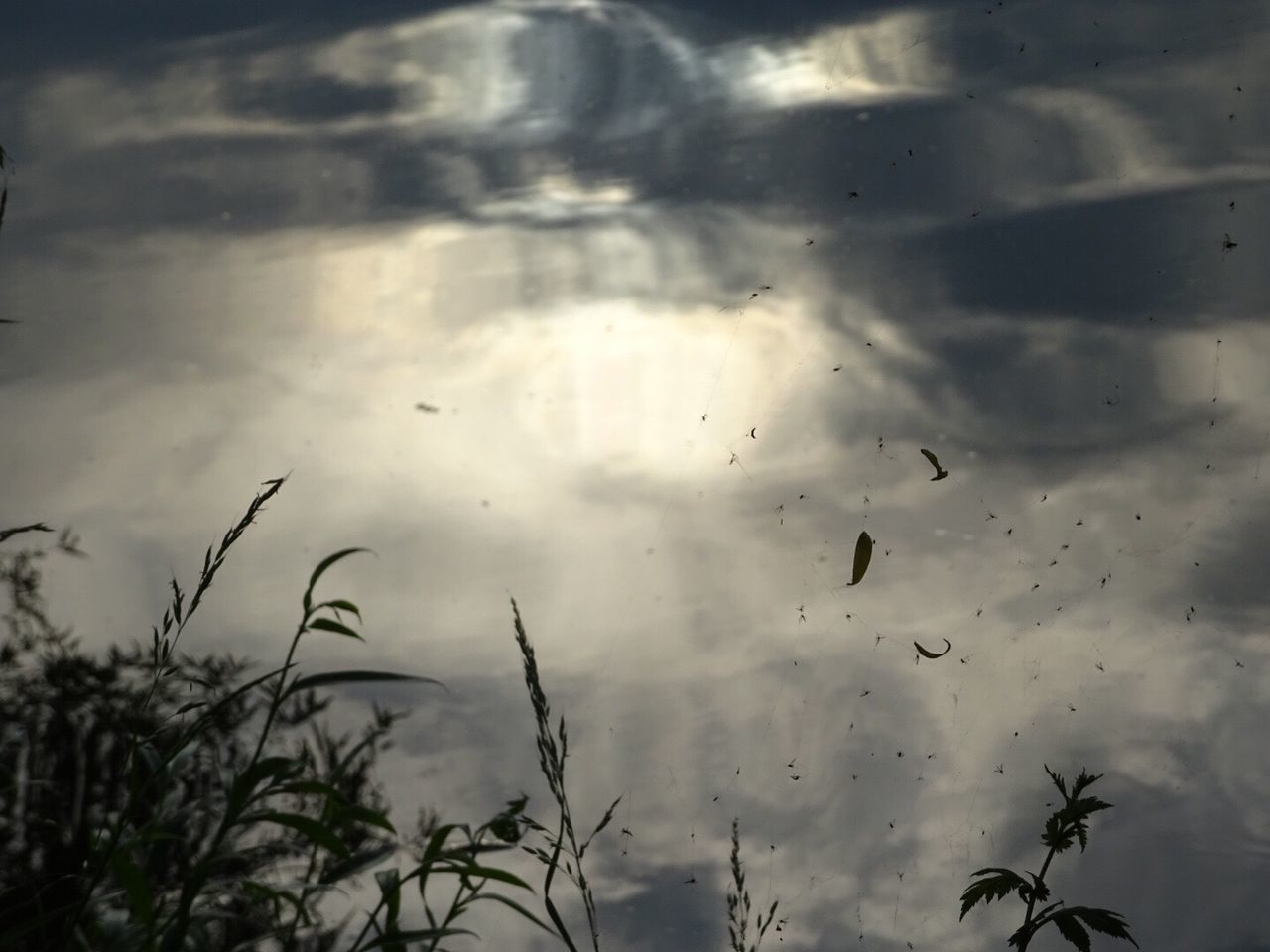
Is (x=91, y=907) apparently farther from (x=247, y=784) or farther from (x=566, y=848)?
(x=566, y=848)

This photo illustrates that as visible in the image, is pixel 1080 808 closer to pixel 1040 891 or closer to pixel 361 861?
pixel 1040 891

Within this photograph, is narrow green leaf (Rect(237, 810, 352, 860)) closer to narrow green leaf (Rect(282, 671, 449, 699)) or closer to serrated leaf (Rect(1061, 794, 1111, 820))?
narrow green leaf (Rect(282, 671, 449, 699))

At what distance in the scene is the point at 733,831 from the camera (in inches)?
63.4

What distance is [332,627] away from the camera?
1.14 metres

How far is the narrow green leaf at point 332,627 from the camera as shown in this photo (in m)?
1.13

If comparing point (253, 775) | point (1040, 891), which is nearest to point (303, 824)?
point (253, 775)

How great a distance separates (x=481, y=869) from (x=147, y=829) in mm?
303

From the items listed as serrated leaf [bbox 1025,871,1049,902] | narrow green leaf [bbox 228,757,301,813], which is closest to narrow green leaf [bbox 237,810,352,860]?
narrow green leaf [bbox 228,757,301,813]

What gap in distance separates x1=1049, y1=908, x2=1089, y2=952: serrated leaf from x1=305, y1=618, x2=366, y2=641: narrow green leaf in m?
0.79

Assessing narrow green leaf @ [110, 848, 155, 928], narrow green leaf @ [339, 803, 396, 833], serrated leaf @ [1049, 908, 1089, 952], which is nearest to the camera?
narrow green leaf @ [110, 848, 155, 928]

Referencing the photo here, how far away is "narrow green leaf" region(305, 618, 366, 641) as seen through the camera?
113 centimetres

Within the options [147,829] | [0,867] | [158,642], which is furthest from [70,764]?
[147,829]

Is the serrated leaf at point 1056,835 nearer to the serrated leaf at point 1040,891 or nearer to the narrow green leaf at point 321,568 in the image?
the serrated leaf at point 1040,891

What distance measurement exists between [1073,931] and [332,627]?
2.79ft
